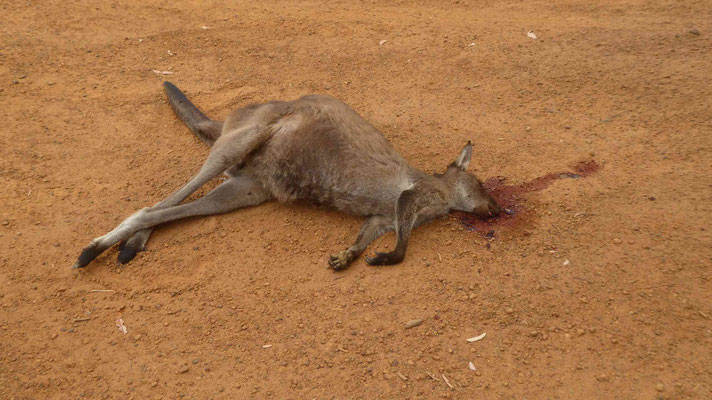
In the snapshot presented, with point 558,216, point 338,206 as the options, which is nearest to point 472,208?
point 558,216

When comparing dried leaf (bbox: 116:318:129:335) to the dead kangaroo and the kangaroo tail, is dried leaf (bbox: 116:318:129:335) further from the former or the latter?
the kangaroo tail

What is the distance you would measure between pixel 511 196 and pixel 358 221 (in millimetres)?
1272

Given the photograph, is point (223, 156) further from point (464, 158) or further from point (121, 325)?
point (464, 158)

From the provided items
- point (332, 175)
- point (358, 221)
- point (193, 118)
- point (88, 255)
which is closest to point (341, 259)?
point (358, 221)

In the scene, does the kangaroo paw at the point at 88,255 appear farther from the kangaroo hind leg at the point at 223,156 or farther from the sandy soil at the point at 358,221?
the kangaroo hind leg at the point at 223,156

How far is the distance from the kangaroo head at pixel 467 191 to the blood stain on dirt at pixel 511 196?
0.22 feet

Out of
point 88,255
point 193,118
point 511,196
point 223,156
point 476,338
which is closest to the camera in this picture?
point 476,338

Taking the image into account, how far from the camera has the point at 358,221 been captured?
4.27m

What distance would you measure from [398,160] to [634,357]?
7.31ft

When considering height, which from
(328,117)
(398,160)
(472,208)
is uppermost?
(328,117)

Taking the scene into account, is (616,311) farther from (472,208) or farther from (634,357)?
(472,208)

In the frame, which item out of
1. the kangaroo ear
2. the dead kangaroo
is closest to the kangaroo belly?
the dead kangaroo

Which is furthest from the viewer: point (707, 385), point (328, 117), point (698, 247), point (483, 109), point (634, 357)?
point (483, 109)

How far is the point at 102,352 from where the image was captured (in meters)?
3.04
